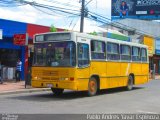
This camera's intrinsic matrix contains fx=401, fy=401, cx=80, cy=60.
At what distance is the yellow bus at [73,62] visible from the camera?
1797 centimetres

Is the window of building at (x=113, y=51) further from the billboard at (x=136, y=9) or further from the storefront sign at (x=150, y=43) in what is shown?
the billboard at (x=136, y=9)

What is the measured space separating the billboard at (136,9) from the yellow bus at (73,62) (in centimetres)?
3576

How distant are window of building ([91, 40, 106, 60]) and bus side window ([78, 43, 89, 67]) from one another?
0.59 m

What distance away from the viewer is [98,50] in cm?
2003

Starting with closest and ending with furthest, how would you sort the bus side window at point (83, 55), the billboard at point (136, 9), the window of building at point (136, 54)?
the bus side window at point (83, 55), the window of building at point (136, 54), the billboard at point (136, 9)

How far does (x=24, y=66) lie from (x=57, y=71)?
478 inches

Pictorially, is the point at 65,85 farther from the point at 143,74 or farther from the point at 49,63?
the point at 143,74

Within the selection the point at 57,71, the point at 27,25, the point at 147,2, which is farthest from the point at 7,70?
the point at 147,2

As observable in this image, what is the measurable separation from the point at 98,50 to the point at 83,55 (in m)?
1.66

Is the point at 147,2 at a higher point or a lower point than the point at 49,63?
higher

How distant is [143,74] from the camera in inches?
1046

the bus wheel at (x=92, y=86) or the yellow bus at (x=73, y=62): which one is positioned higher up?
the yellow bus at (x=73, y=62)

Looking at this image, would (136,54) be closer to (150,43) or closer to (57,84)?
(57,84)

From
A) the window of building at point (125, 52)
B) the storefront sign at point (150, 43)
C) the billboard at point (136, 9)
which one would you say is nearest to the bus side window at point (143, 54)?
the window of building at point (125, 52)
